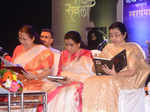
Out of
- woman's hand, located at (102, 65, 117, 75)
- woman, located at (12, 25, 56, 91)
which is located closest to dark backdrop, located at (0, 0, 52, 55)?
woman, located at (12, 25, 56, 91)

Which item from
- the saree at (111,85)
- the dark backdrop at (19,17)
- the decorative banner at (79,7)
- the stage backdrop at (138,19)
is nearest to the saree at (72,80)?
the saree at (111,85)

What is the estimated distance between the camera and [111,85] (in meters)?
3.61

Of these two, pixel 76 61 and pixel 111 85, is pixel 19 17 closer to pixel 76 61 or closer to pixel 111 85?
pixel 76 61

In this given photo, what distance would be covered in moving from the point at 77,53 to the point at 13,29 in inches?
150

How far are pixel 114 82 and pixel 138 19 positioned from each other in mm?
2731

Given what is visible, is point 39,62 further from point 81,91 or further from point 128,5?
point 128,5

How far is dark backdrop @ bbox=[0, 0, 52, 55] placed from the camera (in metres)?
7.69

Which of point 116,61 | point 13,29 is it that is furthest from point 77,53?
point 13,29

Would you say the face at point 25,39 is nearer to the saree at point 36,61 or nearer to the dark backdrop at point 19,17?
the saree at point 36,61

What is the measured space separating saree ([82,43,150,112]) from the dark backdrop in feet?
13.7

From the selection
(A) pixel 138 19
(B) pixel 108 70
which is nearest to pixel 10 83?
(B) pixel 108 70

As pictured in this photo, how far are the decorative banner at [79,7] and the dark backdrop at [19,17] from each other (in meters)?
0.60

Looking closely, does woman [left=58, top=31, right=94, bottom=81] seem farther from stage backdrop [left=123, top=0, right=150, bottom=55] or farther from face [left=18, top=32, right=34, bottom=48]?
stage backdrop [left=123, top=0, right=150, bottom=55]

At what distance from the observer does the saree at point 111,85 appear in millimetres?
3596
